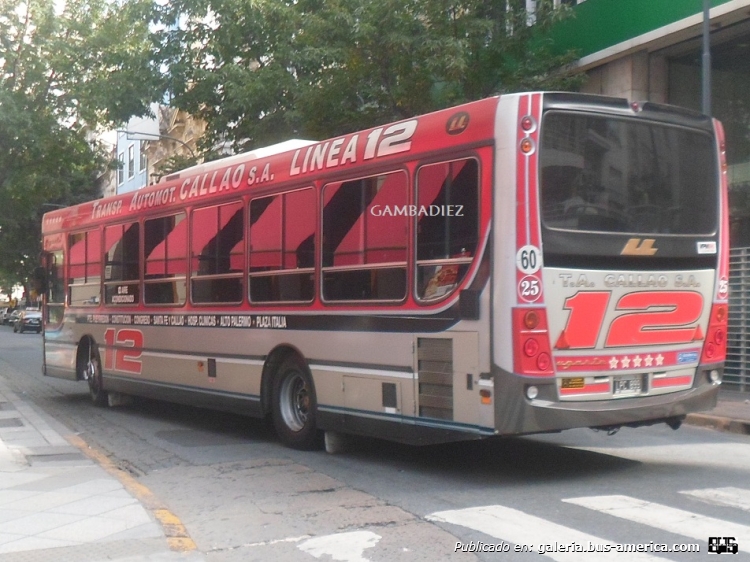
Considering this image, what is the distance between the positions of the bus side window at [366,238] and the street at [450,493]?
5.66ft

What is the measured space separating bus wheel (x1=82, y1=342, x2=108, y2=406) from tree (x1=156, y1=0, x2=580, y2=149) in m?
6.50

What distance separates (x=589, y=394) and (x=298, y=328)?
3.39 m

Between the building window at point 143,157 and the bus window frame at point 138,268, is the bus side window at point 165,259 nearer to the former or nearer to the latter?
the bus window frame at point 138,268

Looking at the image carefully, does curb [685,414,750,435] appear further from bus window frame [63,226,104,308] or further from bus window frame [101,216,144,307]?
bus window frame [63,226,104,308]

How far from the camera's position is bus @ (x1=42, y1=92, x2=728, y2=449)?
7867 mm

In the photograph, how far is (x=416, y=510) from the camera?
740cm

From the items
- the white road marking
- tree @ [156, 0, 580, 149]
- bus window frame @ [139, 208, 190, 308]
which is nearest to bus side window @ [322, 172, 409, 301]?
the white road marking

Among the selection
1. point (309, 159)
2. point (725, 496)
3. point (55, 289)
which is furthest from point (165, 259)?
point (725, 496)

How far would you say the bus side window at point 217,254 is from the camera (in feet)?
37.5

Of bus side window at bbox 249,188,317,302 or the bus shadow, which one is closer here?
the bus shadow

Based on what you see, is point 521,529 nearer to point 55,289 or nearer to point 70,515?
point 70,515

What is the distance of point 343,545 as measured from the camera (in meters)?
6.45

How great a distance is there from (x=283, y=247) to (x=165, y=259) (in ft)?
10.3

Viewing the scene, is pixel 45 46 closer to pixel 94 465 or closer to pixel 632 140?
pixel 94 465
